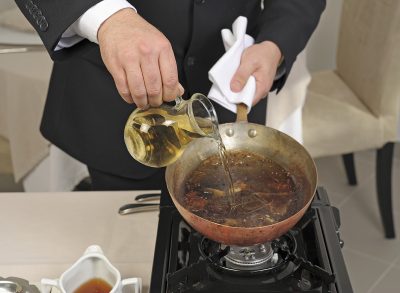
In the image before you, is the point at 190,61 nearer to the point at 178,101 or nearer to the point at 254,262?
the point at 178,101

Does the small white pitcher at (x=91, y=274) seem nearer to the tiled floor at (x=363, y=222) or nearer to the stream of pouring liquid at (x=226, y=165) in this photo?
the stream of pouring liquid at (x=226, y=165)

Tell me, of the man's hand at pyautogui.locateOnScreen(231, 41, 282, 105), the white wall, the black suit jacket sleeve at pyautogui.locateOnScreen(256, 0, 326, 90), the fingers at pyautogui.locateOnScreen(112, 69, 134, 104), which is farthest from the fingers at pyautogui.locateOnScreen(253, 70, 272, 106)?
the white wall

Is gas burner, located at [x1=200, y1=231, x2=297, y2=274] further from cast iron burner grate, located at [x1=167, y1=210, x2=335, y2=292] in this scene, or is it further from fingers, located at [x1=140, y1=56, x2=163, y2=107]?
fingers, located at [x1=140, y1=56, x2=163, y2=107]

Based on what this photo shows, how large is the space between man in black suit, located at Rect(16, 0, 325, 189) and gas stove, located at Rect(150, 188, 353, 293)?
0.71 ft

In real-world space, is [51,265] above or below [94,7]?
below

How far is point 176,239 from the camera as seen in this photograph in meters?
0.98

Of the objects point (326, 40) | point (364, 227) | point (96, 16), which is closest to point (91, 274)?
point (96, 16)

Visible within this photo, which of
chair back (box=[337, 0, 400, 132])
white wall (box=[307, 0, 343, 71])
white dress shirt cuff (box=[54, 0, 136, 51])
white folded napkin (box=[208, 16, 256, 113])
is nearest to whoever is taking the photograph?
white dress shirt cuff (box=[54, 0, 136, 51])

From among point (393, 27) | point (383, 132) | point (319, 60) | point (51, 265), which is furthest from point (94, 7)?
point (319, 60)

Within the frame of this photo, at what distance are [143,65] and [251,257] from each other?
316 millimetres

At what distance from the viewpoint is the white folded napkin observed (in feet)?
4.03

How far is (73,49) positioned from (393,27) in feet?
4.19

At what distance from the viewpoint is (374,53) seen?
2.27m

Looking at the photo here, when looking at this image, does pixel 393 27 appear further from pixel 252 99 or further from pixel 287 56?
pixel 252 99
